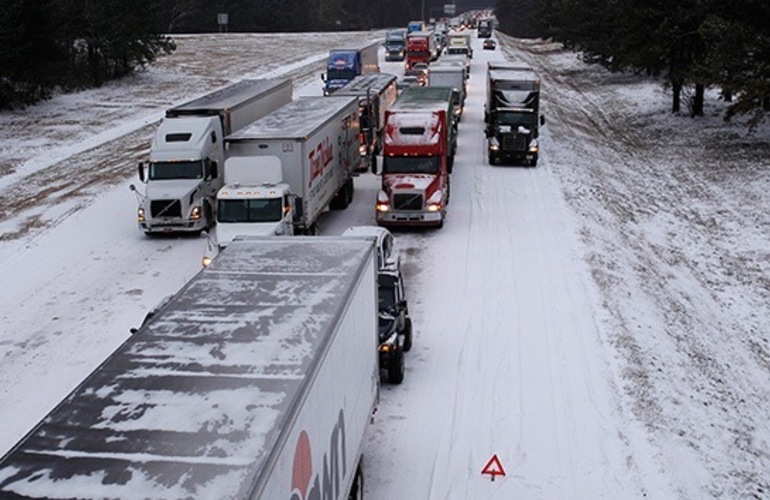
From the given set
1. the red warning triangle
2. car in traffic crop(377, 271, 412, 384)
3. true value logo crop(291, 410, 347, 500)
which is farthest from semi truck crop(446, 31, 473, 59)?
true value logo crop(291, 410, 347, 500)

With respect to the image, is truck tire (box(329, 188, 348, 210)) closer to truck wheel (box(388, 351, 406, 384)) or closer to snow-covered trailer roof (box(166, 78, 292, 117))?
snow-covered trailer roof (box(166, 78, 292, 117))

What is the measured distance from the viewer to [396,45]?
288 ft

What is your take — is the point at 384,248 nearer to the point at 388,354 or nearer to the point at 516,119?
the point at 388,354

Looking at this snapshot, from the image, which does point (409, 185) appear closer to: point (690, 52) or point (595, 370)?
point (595, 370)

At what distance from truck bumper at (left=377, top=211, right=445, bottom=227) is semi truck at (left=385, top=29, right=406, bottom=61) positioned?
61915 mm

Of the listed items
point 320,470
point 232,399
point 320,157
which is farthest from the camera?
point 320,157

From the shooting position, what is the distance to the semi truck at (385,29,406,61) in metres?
87.5

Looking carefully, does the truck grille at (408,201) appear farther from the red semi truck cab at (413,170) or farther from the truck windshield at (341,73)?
the truck windshield at (341,73)

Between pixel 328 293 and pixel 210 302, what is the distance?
156cm

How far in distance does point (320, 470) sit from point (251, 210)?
1523 cm

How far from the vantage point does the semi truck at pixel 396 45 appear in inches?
3445

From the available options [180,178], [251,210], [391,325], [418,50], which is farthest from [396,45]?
[391,325]

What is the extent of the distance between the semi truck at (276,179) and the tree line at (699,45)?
21113 millimetres

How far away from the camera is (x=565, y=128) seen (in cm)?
4928
